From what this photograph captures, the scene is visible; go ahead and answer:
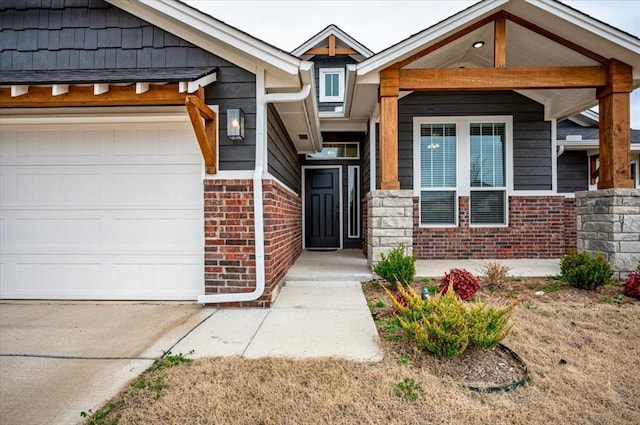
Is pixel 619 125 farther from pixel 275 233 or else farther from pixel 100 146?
pixel 100 146

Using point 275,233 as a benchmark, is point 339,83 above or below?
above

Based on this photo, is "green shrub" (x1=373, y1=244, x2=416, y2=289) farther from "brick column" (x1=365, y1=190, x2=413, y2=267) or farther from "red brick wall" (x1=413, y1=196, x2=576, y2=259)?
"red brick wall" (x1=413, y1=196, x2=576, y2=259)

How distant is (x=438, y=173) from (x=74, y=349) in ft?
20.9

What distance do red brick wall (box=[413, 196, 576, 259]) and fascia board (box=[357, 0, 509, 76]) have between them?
3.02 meters

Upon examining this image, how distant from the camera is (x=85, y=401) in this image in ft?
6.51

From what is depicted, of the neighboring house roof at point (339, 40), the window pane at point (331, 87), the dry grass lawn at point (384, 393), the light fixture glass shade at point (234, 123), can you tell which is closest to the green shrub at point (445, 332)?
the dry grass lawn at point (384, 393)

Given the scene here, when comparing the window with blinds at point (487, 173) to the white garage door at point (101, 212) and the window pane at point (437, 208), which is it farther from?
the white garage door at point (101, 212)

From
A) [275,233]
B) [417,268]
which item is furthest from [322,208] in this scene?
[275,233]

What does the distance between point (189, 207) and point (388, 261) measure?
2.63 meters

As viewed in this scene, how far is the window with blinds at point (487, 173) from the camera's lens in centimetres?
671

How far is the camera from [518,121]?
666 centimetres

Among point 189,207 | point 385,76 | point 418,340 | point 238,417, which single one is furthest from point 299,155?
point 238,417

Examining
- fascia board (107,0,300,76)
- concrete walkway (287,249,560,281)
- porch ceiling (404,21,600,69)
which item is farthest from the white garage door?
porch ceiling (404,21,600,69)

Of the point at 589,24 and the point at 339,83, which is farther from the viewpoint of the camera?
the point at 339,83
